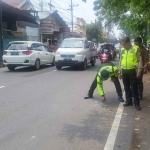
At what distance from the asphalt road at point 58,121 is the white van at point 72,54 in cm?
657

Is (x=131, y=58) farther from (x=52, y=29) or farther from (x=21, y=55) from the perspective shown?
(x=52, y=29)

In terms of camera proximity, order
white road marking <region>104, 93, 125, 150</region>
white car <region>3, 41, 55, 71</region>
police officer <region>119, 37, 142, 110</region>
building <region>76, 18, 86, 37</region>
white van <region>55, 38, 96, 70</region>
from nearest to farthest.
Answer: white road marking <region>104, 93, 125, 150</region>
police officer <region>119, 37, 142, 110</region>
white car <region>3, 41, 55, 71</region>
white van <region>55, 38, 96, 70</region>
building <region>76, 18, 86, 37</region>

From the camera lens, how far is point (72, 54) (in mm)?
15211

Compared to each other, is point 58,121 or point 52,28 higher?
point 52,28

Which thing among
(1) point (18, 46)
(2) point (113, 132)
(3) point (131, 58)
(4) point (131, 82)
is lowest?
(2) point (113, 132)

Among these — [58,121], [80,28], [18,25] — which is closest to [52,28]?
[18,25]

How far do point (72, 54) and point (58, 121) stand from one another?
32.7 feet

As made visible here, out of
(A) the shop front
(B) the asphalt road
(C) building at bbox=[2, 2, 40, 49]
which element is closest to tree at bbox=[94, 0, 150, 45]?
(B) the asphalt road

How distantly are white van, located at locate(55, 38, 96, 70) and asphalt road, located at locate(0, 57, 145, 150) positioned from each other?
21.6ft

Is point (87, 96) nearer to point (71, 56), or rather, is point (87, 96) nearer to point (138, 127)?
point (138, 127)

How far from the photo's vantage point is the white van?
600 inches

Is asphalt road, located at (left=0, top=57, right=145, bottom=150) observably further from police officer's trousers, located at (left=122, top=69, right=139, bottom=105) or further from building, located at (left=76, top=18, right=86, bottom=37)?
building, located at (left=76, top=18, right=86, bottom=37)

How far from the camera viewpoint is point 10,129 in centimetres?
498

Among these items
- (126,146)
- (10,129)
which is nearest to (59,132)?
(10,129)
